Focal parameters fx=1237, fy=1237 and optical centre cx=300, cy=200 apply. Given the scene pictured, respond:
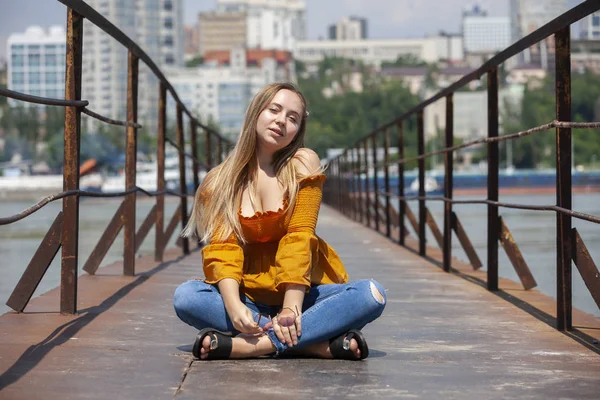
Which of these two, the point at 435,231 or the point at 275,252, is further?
the point at 435,231

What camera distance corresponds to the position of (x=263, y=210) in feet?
9.75

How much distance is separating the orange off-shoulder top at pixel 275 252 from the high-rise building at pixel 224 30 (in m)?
195

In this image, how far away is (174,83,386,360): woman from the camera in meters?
2.79

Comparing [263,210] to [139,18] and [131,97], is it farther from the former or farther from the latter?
[139,18]

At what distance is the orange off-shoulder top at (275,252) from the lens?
2.82 m

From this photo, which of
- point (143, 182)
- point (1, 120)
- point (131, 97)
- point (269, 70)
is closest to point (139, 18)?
point (269, 70)

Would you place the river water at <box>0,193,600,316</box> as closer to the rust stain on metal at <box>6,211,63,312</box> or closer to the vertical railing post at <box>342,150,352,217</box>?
the rust stain on metal at <box>6,211,63,312</box>

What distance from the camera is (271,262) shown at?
298 centimetres

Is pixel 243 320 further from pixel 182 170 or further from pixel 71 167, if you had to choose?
pixel 182 170

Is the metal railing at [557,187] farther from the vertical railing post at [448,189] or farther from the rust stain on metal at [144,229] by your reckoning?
A: the rust stain on metal at [144,229]

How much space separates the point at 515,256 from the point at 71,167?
176 cm

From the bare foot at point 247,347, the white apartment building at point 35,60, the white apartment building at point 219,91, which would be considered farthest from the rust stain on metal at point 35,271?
the white apartment building at point 35,60

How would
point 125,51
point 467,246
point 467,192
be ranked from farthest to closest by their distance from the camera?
point 125,51
point 467,192
point 467,246

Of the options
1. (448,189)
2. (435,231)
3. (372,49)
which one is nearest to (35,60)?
(372,49)
